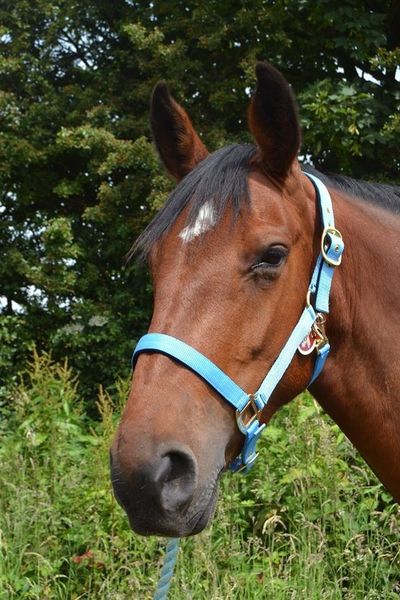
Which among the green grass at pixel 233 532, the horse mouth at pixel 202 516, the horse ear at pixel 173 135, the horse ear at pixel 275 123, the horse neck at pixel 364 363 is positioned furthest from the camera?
the green grass at pixel 233 532

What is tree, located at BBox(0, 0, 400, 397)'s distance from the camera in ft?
27.5

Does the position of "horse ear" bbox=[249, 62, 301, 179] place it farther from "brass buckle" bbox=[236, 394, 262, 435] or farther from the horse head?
"brass buckle" bbox=[236, 394, 262, 435]

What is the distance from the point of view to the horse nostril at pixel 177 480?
5.47 ft

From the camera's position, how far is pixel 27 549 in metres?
4.00

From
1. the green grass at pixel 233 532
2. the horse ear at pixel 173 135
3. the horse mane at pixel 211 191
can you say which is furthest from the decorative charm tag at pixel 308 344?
the green grass at pixel 233 532

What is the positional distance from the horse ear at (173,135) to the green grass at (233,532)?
1858 mm

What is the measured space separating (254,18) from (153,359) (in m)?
8.56

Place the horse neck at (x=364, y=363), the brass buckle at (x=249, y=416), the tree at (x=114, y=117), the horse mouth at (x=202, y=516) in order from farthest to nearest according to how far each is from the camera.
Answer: the tree at (x=114, y=117) < the horse neck at (x=364, y=363) < the brass buckle at (x=249, y=416) < the horse mouth at (x=202, y=516)

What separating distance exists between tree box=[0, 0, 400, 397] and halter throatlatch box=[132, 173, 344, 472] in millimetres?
5737

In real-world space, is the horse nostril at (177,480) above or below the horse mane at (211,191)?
below

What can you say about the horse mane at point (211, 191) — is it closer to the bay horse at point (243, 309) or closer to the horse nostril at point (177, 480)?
the bay horse at point (243, 309)

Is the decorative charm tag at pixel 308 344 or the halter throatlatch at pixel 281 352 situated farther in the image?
the decorative charm tag at pixel 308 344

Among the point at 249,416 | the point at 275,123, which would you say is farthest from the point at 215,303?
the point at 275,123

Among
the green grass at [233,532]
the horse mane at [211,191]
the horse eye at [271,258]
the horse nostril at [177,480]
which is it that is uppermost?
the horse mane at [211,191]
